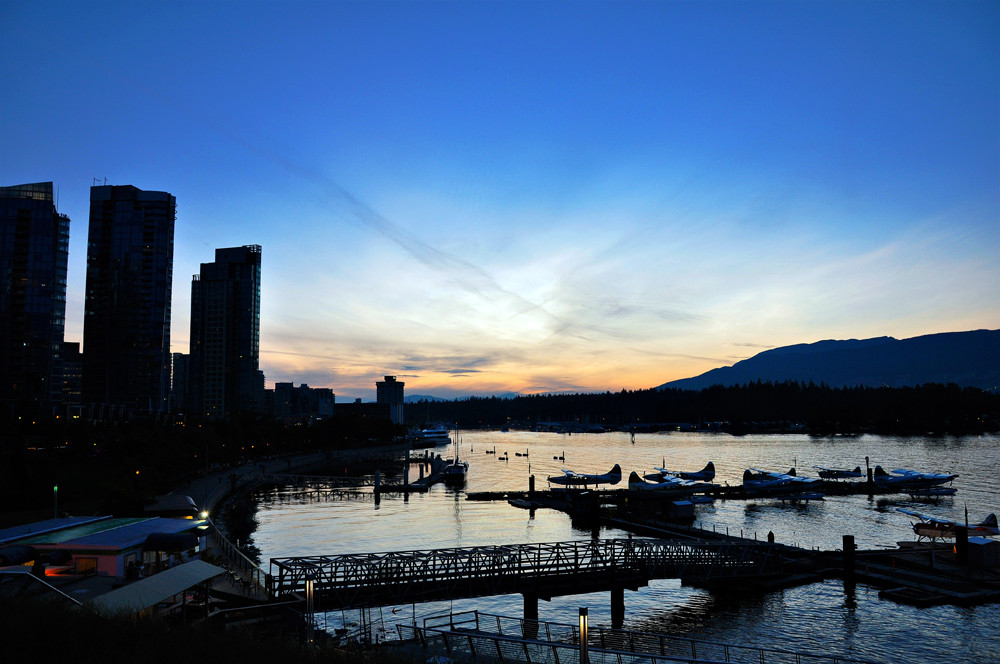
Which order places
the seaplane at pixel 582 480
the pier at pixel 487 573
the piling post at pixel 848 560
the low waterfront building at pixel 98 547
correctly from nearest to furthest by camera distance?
the low waterfront building at pixel 98 547, the pier at pixel 487 573, the piling post at pixel 848 560, the seaplane at pixel 582 480

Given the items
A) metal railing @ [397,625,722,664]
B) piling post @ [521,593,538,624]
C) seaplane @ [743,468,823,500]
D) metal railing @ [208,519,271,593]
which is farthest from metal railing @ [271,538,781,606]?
seaplane @ [743,468,823,500]

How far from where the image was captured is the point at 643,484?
108 m

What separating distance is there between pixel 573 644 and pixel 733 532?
53.9 meters

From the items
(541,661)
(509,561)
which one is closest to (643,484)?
(509,561)

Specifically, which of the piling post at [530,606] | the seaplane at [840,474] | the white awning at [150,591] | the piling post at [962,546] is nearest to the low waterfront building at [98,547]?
the white awning at [150,591]

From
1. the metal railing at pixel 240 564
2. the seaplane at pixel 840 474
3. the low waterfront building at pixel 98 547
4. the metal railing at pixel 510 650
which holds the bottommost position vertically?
the seaplane at pixel 840 474

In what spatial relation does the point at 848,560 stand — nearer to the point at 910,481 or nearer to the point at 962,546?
the point at 962,546

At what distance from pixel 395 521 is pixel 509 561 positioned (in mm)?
46596

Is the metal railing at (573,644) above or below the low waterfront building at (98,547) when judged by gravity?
below

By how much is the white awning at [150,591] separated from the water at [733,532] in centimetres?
1066

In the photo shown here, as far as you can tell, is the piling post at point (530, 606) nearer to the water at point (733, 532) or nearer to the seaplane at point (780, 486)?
the water at point (733, 532)

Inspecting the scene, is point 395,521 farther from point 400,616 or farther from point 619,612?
point 619,612

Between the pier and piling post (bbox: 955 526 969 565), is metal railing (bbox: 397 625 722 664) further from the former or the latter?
piling post (bbox: 955 526 969 565)

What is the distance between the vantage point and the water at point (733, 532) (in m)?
37.1
